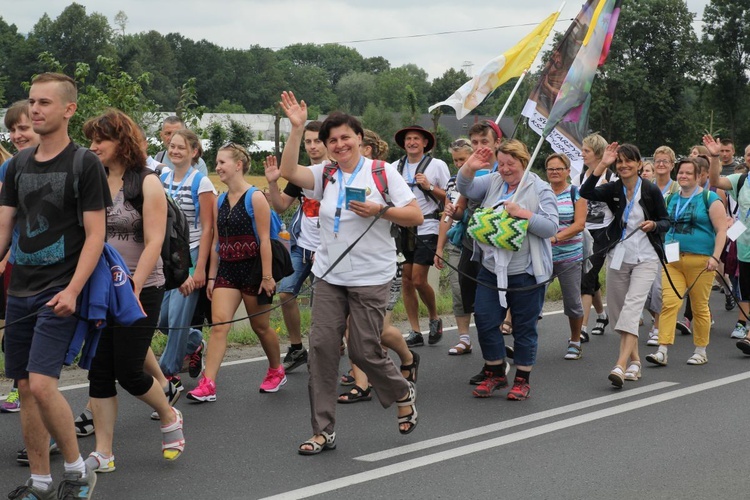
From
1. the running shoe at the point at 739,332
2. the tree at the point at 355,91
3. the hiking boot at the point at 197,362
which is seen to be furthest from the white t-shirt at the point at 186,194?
the tree at the point at 355,91

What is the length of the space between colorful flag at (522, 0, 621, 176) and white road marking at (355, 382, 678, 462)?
2226 mm

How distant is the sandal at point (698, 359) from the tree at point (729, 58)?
70.1 m

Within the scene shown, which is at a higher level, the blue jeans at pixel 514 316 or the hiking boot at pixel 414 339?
the blue jeans at pixel 514 316

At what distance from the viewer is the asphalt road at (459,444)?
5.67 meters

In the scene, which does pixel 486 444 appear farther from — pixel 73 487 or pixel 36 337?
pixel 36 337

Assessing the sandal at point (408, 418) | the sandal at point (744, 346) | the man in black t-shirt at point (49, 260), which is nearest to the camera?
the man in black t-shirt at point (49, 260)

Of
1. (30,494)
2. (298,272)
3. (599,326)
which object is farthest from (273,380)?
(599,326)

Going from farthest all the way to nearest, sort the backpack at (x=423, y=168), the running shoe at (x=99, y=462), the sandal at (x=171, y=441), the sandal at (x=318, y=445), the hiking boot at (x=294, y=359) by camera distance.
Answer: the backpack at (x=423, y=168) < the hiking boot at (x=294, y=359) < the sandal at (x=318, y=445) < the sandal at (x=171, y=441) < the running shoe at (x=99, y=462)

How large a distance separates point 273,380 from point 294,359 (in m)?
0.86

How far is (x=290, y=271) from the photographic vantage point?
803 cm

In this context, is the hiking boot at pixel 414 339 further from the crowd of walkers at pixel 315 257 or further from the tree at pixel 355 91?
the tree at pixel 355 91

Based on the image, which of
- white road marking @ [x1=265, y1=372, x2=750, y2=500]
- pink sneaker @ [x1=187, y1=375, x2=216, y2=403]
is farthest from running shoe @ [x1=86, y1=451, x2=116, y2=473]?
pink sneaker @ [x1=187, y1=375, x2=216, y2=403]

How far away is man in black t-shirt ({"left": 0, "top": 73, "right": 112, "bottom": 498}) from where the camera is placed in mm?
5066

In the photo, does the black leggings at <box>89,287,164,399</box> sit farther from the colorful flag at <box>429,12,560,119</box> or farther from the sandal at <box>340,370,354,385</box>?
the colorful flag at <box>429,12,560,119</box>
